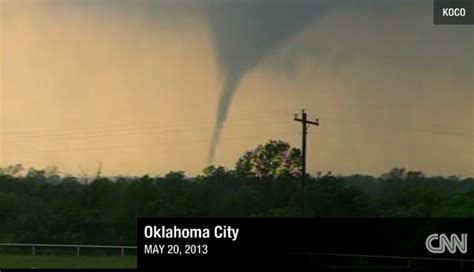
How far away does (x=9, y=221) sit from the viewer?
3873 mm

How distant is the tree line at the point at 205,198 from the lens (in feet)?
12.4

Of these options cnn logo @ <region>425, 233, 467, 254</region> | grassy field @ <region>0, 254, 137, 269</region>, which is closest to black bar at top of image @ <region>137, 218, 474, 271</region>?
cnn logo @ <region>425, 233, 467, 254</region>

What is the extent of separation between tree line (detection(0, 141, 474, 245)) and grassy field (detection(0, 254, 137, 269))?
0.09 meters

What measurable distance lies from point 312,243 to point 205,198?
2.02 feet

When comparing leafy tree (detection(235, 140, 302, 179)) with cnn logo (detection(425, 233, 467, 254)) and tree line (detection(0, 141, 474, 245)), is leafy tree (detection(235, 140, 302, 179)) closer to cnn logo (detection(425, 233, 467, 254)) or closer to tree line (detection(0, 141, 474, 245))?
tree line (detection(0, 141, 474, 245))

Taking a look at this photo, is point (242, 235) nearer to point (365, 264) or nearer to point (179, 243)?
point (179, 243)

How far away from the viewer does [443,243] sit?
12.2 ft

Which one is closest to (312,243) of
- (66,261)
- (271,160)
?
(271,160)

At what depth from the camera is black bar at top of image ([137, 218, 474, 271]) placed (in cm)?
Answer: 365

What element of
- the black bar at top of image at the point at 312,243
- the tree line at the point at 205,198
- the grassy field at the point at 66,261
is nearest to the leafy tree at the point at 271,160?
the tree line at the point at 205,198

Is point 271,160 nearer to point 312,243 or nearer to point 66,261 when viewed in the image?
point 312,243

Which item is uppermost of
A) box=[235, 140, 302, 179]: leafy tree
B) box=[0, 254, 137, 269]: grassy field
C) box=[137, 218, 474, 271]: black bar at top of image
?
box=[235, 140, 302, 179]: leafy tree

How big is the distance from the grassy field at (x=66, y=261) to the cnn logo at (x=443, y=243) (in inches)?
61.3

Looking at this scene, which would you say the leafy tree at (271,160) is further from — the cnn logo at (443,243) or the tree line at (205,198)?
the cnn logo at (443,243)
